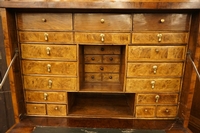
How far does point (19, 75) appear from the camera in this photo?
3.87 feet

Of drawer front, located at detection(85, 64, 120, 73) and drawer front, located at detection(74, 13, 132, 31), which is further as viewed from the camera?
drawer front, located at detection(85, 64, 120, 73)

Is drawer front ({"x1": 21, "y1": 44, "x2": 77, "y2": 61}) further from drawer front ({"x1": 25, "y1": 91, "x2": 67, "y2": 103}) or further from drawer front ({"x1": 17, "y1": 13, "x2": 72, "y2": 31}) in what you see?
drawer front ({"x1": 25, "y1": 91, "x2": 67, "y2": 103})

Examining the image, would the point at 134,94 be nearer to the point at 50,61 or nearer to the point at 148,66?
the point at 148,66

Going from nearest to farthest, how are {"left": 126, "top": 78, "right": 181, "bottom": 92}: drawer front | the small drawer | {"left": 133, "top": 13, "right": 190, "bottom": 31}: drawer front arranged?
{"left": 133, "top": 13, "right": 190, "bottom": 31}: drawer front < {"left": 126, "top": 78, "right": 181, "bottom": 92}: drawer front < the small drawer

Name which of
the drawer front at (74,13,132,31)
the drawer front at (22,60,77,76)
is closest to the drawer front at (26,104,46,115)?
the drawer front at (22,60,77,76)

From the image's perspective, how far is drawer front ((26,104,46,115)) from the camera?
4.10 ft

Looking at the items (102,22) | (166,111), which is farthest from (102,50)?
(166,111)

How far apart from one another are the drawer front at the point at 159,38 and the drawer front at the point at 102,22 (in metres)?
0.09

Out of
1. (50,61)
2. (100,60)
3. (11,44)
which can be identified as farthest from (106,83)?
(11,44)

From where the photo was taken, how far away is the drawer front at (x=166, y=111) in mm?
1229

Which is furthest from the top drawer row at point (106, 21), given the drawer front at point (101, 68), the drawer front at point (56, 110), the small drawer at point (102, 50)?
the drawer front at point (56, 110)

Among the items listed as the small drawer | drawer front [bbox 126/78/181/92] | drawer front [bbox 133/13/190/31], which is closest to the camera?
drawer front [bbox 133/13/190/31]

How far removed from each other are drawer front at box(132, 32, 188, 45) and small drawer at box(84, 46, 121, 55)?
0.23 meters

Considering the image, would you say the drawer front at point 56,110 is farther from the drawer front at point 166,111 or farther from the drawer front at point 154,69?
the drawer front at point 166,111
